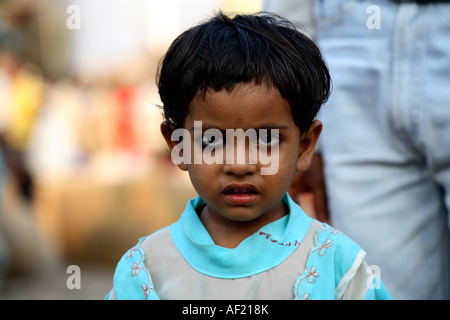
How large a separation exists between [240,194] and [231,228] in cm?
14

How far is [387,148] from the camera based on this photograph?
218 centimetres

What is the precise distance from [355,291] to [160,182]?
4531 millimetres

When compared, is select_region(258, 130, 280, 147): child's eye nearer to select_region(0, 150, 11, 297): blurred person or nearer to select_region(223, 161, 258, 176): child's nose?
select_region(223, 161, 258, 176): child's nose

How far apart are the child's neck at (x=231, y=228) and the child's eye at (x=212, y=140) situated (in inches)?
8.6

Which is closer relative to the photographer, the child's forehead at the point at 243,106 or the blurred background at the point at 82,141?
the child's forehead at the point at 243,106

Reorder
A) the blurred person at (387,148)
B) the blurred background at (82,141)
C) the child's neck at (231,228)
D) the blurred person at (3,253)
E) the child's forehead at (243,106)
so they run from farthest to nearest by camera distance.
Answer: the blurred background at (82,141), the blurred person at (3,253), the blurred person at (387,148), the child's neck at (231,228), the child's forehead at (243,106)

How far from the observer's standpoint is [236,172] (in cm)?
159

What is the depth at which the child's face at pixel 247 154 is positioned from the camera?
1.59 metres

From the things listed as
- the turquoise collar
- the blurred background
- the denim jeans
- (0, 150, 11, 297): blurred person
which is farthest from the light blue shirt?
(0, 150, 11, 297): blurred person

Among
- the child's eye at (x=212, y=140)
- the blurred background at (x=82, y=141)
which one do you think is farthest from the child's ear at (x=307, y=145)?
the blurred background at (x=82, y=141)

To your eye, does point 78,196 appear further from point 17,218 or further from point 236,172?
point 236,172

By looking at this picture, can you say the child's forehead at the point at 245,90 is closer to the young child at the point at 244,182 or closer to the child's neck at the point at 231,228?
the young child at the point at 244,182

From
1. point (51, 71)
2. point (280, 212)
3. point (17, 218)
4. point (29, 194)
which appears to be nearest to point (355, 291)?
point (280, 212)

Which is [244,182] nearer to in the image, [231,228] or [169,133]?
[231,228]
